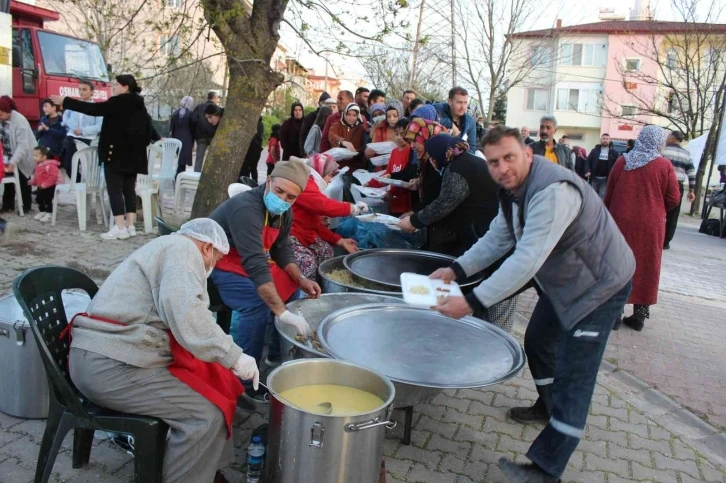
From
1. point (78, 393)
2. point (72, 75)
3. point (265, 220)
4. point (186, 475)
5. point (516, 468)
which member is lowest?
point (516, 468)

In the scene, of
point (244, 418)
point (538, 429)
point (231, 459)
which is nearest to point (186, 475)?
point (231, 459)

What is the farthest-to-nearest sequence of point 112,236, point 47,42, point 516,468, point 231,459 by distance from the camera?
1. point 47,42
2. point 112,236
3. point 516,468
4. point 231,459

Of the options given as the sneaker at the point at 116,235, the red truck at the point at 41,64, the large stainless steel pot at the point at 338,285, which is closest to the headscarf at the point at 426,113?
the large stainless steel pot at the point at 338,285

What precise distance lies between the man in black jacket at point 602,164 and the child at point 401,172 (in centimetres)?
899

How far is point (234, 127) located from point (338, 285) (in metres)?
2.84

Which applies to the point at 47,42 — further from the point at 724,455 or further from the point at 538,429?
the point at 724,455

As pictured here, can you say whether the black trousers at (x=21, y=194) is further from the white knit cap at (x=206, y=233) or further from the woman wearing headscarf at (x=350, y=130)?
the white knit cap at (x=206, y=233)

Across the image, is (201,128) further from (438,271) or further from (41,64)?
(438,271)

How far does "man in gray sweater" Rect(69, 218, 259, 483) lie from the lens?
228 centimetres

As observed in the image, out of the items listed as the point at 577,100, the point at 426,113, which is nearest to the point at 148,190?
the point at 426,113

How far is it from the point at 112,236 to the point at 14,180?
2040 mm

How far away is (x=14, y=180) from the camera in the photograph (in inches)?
327

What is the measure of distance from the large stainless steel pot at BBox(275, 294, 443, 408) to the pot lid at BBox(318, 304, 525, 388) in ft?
0.20

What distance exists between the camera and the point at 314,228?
4.81 m
